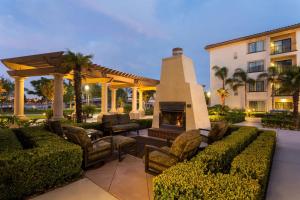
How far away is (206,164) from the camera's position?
3039 mm

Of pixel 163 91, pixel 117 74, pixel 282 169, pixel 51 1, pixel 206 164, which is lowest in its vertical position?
pixel 282 169

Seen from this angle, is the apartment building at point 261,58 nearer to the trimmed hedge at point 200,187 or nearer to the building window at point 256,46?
the building window at point 256,46

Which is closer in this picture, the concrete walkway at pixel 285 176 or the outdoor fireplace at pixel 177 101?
the concrete walkway at pixel 285 176

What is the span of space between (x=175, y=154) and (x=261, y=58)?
25.1 m

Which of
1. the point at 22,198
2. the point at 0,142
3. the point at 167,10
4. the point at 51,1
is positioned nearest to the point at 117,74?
the point at 0,142

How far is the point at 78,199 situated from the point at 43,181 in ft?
2.69

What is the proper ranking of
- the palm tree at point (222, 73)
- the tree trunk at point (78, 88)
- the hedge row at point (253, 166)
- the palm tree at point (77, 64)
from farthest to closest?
the palm tree at point (222, 73), the tree trunk at point (78, 88), the palm tree at point (77, 64), the hedge row at point (253, 166)

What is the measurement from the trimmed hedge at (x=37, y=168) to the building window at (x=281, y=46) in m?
27.0

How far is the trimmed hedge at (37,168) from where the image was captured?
Answer: 9.95 feet

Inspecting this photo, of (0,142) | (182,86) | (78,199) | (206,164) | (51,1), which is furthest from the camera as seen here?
(51,1)

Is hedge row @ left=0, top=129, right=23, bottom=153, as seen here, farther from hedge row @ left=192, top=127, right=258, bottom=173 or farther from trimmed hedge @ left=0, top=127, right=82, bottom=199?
hedge row @ left=192, top=127, right=258, bottom=173

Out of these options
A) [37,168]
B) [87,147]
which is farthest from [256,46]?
[37,168]

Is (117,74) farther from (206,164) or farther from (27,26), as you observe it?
(27,26)

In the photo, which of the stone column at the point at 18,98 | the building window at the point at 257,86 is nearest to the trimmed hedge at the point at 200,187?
the stone column at the point at 18,98
